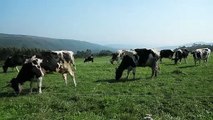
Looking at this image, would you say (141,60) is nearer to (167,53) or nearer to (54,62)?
(54,62)

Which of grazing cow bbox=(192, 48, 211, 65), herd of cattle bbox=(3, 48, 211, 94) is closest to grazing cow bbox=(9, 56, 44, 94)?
herd of cattle bbox=(3, 48, 211, 94)

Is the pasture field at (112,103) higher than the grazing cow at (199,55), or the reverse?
the grazing cow at (199,55)

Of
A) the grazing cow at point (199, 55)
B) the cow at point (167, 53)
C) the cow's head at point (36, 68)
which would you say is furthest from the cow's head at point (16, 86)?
the cow at point (167, 53)

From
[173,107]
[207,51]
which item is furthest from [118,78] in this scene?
[207,51]

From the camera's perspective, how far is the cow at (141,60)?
104 ft

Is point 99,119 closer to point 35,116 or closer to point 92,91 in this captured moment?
point 35,116

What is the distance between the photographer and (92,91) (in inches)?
945

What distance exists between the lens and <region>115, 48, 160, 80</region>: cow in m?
31.7

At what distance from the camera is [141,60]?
32188 mm

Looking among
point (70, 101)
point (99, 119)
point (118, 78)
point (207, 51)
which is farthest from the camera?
point (207, 51)

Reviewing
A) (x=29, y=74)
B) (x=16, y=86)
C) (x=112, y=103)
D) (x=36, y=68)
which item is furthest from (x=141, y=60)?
(x=112, y=103)

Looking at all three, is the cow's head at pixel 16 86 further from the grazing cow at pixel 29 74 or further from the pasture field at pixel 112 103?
the pasture field at pixel 112 103

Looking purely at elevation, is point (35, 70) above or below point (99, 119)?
above

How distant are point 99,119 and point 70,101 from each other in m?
4.07
